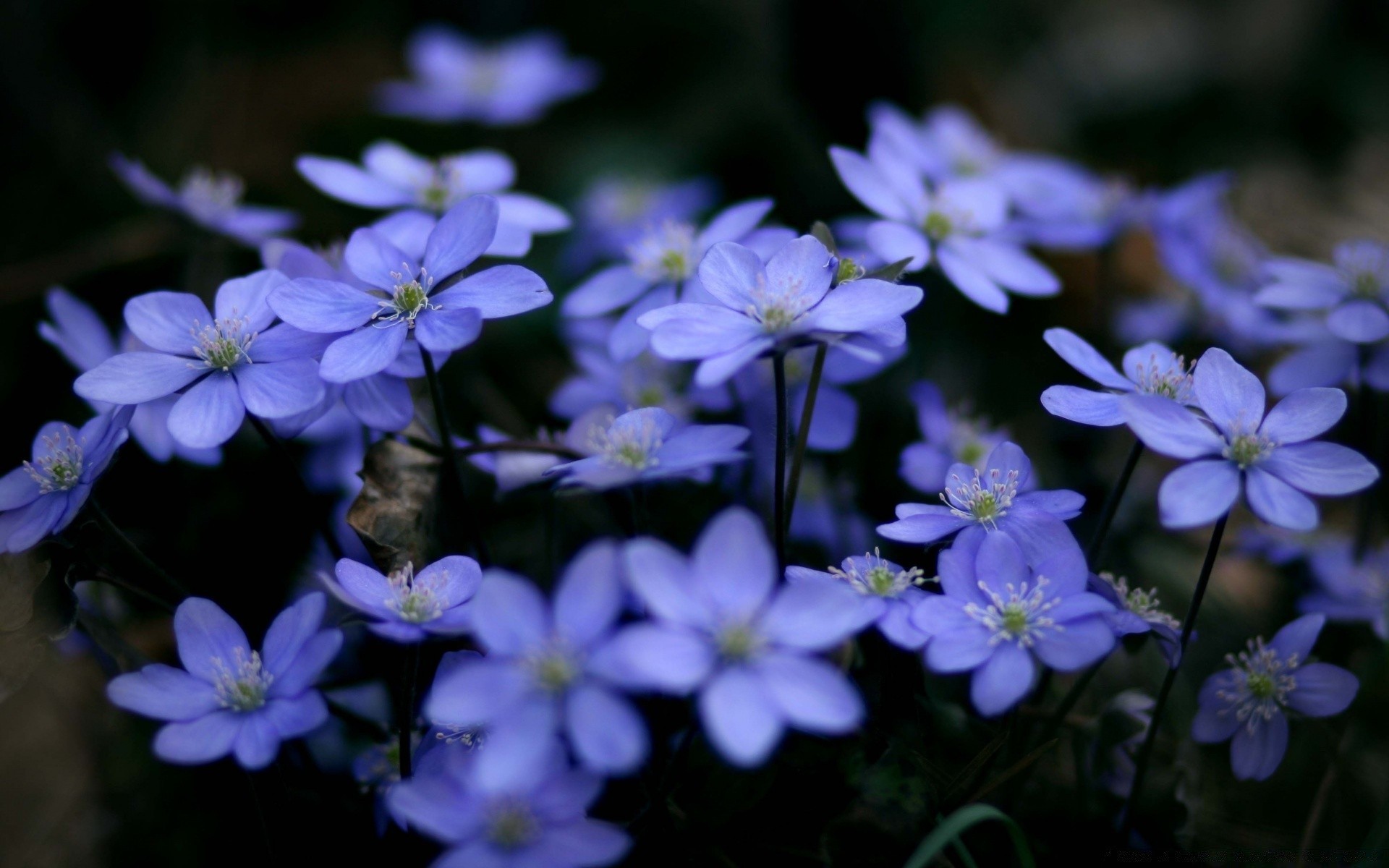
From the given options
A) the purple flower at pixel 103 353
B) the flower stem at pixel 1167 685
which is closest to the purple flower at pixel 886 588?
the flower stem at pixel 1167 685

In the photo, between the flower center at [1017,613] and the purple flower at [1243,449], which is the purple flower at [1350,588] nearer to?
the purple flower at [1243,449]

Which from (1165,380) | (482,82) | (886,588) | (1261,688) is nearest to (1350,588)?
(1261,688)

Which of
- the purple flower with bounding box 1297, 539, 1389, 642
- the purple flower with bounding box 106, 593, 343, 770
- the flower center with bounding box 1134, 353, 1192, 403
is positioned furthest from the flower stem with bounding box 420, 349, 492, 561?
the purple flower with bounding box 1297, 539, 1389, 642

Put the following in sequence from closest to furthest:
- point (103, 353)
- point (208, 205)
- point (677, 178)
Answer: point (103, 353), point (208, 205), point (677, 178)

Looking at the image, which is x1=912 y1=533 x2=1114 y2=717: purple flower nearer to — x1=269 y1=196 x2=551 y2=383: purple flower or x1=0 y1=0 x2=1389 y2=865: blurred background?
x1=0 y1=0 x2=1389 y2=865: blurred background

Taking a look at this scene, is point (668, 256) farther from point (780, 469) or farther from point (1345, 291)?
point (1345, 291)

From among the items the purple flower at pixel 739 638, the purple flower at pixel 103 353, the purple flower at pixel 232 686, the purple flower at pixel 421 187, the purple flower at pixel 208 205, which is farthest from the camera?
the purple flower at pixel 208 205
